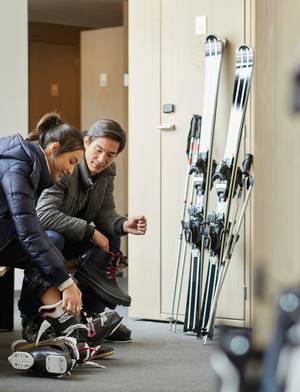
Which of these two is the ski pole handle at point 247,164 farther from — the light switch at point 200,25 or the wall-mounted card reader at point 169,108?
the light switch at point 200,25

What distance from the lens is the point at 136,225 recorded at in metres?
3.65

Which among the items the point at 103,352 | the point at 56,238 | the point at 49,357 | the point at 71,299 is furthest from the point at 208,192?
the point at 49,357

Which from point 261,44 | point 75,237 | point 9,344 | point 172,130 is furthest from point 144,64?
point 261,44

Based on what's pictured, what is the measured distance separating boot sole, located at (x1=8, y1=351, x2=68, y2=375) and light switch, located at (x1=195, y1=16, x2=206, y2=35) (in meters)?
1.96

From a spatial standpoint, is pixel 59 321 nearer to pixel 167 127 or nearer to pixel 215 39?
pixel 167 127

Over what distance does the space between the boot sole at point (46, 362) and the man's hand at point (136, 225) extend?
93 centimetres

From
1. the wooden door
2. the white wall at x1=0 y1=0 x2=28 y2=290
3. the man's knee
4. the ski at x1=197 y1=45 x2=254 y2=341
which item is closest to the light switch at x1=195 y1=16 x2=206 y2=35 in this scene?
the wooden door

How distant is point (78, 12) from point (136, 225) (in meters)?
6.44

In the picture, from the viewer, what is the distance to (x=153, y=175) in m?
4.38

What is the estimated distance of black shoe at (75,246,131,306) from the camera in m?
3.57

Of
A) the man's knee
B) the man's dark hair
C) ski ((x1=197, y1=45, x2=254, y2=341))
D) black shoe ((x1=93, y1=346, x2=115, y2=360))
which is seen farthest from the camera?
ski ((x1=197, y1=45, x2=254, y2=341))

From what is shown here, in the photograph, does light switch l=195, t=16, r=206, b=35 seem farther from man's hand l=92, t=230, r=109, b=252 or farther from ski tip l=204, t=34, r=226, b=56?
man's hand l=92, t=230, r=109, b=252

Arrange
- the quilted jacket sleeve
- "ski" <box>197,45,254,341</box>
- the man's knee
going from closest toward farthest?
the quilted jacket sleeve → the man's knee → "ski" <box>197,45,254,341</box>

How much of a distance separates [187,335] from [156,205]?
2.41ft
